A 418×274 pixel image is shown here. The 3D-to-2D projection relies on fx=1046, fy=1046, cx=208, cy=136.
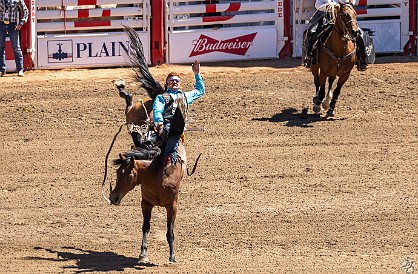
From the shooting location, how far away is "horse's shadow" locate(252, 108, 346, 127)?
16875mm

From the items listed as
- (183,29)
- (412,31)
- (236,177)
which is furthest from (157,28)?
(236,177)

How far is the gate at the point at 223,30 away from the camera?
19641 millimetres

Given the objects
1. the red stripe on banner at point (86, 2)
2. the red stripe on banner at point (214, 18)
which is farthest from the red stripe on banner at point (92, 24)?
the red stripe on banner at point (214, 18)

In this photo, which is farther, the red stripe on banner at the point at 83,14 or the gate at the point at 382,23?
the gate at the point at 382,23

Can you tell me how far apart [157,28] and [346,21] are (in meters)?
4.37

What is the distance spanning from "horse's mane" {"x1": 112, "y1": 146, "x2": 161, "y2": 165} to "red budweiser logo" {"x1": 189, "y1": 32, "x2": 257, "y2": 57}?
842cm

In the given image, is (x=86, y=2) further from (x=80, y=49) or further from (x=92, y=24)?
(x=80, y=49)

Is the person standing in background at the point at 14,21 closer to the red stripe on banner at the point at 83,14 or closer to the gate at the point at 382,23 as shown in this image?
the red stripe on banner at the point at 83,14

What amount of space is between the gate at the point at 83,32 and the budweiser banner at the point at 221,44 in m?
0.63

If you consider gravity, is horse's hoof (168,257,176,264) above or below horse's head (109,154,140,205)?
below

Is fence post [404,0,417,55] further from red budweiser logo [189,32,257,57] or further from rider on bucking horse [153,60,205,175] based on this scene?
rider on bucking horse [153,60,205,175]

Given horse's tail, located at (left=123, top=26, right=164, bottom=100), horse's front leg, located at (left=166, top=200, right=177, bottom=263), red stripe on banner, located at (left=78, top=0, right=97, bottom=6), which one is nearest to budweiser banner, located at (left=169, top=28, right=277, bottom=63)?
red stripe on banner, located at (left=78, top=0, right=97, bottom=6)

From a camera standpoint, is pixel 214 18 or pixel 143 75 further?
pixel 214 18

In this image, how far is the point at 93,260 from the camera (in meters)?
11.5
